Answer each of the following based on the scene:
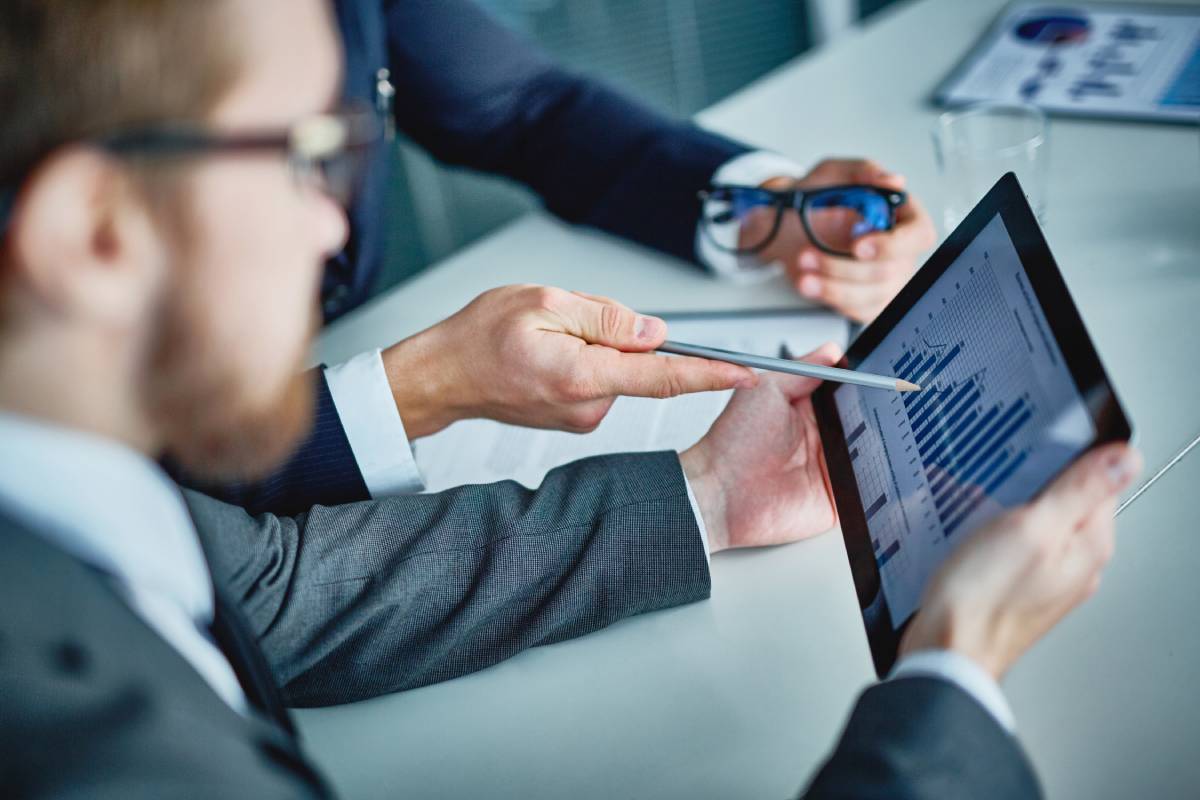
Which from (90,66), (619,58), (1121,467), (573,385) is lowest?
(619,58)

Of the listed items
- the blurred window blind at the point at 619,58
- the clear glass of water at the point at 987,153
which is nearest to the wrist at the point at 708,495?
the clear glass of water at the point at 987,153

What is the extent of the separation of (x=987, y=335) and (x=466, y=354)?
0.47 metres

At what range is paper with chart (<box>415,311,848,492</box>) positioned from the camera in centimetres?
106

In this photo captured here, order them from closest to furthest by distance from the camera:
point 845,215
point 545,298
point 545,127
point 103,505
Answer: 1. point 103,505
2. point 545,298
3. point 845,215
4. point 545,127

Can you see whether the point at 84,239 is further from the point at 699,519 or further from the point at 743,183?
the point at 743,183

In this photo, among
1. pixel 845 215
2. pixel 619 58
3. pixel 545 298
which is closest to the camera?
pixel 545 298

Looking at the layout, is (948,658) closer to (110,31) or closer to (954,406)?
(954,406)

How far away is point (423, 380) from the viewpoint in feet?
3.46

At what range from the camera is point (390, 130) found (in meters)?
→ 1.34

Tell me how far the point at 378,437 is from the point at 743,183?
0.53m

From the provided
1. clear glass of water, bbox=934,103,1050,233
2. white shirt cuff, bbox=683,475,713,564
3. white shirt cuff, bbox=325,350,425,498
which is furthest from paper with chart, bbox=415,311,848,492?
clear glass of water, bbox=934,103,1050,233

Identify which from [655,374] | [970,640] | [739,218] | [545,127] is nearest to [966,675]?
[970,640]

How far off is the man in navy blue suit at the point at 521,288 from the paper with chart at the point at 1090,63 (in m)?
0.36

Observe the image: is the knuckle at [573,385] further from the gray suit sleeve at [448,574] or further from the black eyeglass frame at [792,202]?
the black eyeglass frame at [792,202]
